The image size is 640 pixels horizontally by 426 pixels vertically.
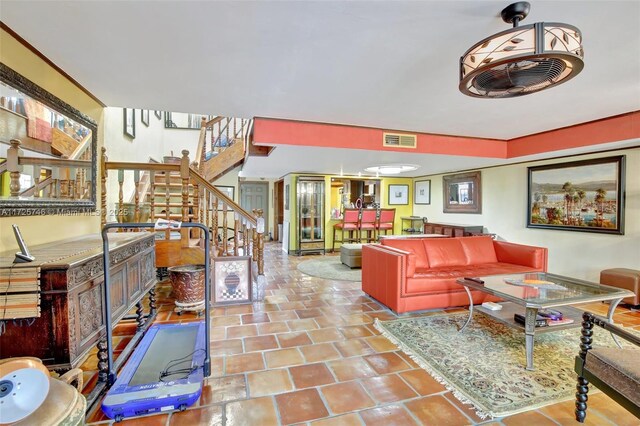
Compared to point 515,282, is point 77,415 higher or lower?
lower

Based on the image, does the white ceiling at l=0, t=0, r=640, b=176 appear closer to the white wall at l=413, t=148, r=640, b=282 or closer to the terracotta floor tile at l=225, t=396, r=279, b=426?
the white wall at l=413, t=148, r=640, b=282

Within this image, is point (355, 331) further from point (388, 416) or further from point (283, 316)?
point (388, 416)

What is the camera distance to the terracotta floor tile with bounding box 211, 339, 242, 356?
2.52 m

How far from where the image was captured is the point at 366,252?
4.11 meters

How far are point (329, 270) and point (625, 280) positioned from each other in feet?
13.8

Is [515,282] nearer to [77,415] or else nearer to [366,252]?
[366,252]

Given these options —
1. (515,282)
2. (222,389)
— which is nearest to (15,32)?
(222,389)

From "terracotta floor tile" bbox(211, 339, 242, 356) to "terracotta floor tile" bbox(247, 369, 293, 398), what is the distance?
1.38 feet

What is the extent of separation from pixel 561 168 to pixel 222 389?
575 centimetres

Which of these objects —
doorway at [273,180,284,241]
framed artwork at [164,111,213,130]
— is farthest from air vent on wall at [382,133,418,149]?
doorway at [273,180,284,241]

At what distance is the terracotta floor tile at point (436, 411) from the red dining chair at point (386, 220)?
237 inches

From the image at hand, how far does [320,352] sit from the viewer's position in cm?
254

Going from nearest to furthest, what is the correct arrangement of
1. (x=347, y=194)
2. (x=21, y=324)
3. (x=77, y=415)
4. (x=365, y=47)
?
(x=77, y=415) < (x=21, y=324) < (x=365, y=47) < (x=347, y=194)

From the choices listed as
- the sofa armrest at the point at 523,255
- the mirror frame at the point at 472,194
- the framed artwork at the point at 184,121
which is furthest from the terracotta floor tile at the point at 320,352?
the framed artwork at the point at 184,121
